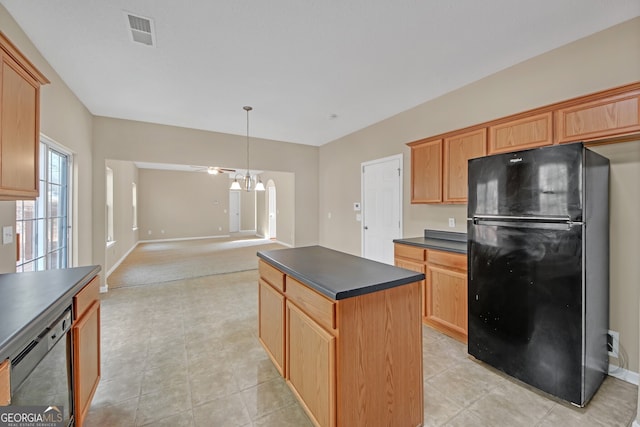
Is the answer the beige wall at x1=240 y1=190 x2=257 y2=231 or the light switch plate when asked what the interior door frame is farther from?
the beige wall at x1=240 y1=190 x2=257 y2=231

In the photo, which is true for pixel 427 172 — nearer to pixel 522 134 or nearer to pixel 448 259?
pixel 522 134

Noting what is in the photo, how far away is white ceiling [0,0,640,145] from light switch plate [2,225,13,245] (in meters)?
1.62

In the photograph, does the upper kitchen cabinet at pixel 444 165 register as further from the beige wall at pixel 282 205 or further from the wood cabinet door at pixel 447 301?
the beige wall at pixel 282 205

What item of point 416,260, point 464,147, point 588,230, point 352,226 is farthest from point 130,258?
→ point 588,230

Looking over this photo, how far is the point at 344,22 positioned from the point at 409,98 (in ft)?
5.80

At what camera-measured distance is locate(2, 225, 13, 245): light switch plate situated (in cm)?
192

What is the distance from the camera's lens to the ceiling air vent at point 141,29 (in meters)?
2.08

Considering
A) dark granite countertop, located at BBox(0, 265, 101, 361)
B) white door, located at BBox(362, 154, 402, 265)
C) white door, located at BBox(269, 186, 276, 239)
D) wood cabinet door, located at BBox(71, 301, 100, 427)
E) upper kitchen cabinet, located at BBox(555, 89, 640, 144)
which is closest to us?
dark granite countertop, located at BBox(0, 265, 101, 361)

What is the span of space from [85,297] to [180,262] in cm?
488

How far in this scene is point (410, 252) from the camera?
9.88 ft

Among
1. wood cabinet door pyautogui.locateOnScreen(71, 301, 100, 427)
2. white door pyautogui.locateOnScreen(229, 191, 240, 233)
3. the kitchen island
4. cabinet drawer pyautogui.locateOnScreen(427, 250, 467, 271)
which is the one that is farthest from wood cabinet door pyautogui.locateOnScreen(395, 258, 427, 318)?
white door pyautogui.locateOnScreen(229, 191, 240, 233)

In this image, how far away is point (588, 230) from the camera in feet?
5.69

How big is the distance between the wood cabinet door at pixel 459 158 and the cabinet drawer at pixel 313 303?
2178mm

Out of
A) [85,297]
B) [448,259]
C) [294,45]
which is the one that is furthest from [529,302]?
[85,297]
